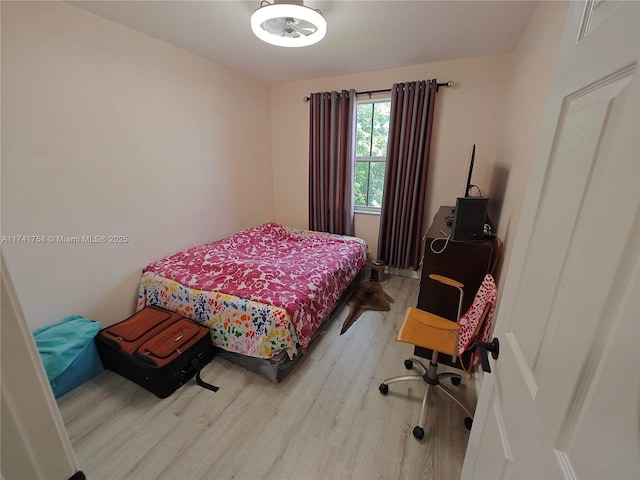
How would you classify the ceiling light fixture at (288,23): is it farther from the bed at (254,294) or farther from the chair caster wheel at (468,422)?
the chair caster wheel at (468,422)

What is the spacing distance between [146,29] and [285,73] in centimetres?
146

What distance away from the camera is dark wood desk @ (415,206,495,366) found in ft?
5.56

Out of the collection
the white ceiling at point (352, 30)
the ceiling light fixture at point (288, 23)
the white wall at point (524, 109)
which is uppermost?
the white ceiling at point (352, 30)

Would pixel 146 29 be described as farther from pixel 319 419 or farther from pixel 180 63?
pixel 319 419

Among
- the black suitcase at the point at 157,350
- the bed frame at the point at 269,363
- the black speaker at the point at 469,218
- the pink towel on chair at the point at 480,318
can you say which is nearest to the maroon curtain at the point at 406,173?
the black speaker at the point at 469,218

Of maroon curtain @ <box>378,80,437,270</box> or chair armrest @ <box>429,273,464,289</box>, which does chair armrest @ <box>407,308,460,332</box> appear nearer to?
chair armrest @ <box>429,273,464,289</box>

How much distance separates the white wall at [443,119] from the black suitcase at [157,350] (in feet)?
7.98

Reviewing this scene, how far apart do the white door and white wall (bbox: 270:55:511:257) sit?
2478 millimetres

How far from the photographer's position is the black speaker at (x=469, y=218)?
1654mm

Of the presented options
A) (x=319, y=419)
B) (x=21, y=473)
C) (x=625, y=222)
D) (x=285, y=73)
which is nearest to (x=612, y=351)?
(x=625, y=222)

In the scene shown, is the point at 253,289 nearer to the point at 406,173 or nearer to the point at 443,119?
the point at 406,173

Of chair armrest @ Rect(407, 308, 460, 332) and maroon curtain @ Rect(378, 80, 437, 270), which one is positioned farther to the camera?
maroon curtain @ Rect(378, 80, 437, 270)

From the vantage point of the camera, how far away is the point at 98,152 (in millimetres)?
1997

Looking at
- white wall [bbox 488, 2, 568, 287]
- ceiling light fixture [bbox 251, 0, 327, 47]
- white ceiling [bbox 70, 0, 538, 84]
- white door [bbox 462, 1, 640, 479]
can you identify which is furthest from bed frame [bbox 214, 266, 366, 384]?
white ceiling [bbox 70, 0, 538, 84]
